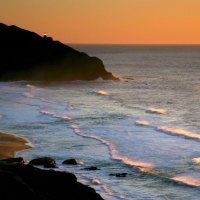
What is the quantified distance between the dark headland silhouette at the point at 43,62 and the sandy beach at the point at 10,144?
Result: 245 ft

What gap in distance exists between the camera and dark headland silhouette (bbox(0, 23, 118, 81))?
11838cm

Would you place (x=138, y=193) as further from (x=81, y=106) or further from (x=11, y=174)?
(x=81, y=106)

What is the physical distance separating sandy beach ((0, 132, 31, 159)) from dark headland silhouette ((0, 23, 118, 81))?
2935 inches

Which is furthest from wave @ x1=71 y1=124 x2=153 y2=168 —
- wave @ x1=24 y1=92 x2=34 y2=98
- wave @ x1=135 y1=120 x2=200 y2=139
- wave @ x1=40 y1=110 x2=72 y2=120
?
wave @ x1=24 y1=92 x2=34 y2=98

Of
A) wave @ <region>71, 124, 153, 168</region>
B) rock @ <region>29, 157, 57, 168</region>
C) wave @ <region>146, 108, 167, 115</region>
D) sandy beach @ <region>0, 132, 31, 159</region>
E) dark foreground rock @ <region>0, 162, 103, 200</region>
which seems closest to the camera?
dark foreground rock @ <region>0, 162, 103, 200</region>

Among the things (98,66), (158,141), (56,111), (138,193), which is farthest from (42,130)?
(98,66)

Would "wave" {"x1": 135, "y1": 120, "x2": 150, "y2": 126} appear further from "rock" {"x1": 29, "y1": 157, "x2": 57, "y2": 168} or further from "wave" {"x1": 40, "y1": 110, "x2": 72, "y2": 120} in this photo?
"rock" {"x1": 29, "y1": 157, "x2": 57, "y2": 168}

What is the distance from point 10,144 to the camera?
1484 inches

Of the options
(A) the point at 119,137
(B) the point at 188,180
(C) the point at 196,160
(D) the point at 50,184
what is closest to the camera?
(D) the point at 50,184

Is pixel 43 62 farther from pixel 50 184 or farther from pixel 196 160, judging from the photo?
pixel 50 184

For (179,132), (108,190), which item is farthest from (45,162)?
(179,132)

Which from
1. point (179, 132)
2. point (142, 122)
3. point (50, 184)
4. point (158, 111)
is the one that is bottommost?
point (158, 111)

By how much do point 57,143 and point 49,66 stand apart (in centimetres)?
8410

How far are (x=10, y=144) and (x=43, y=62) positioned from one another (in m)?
85.3
